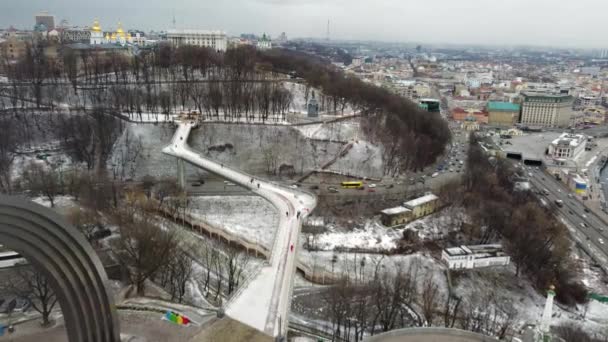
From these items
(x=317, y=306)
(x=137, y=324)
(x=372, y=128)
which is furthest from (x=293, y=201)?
(x=372, y=128)

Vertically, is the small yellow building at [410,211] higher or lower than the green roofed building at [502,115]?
lower

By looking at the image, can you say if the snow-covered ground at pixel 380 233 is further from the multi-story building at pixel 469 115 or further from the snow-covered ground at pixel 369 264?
the multi-story building at pixel 469 115

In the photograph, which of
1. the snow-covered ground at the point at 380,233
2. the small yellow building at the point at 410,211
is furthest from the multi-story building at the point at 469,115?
the snow-covered ground at the point at 380,233

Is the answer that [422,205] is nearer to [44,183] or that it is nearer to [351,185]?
[351,185]

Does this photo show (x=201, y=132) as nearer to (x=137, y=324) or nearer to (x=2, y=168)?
(x=2, y=168)

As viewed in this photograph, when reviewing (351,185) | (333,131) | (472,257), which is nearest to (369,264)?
(472,257)

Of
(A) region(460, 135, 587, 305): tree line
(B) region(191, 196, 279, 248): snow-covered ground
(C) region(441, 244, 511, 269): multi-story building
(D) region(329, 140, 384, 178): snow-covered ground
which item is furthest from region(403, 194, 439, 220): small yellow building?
(B) region(191, 196, 279, 248): snow-covered ground

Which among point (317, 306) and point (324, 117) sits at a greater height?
point (324, 117)
